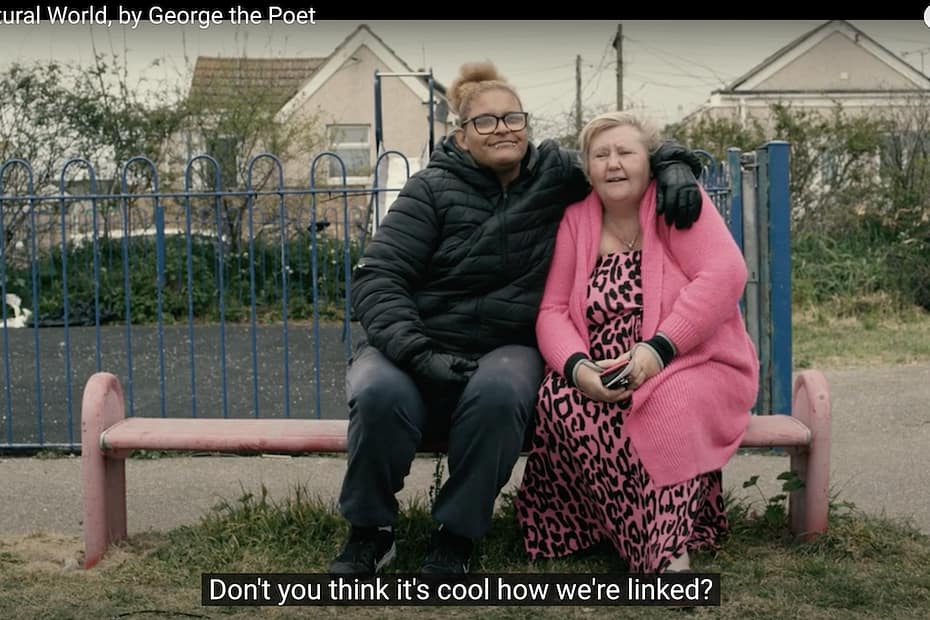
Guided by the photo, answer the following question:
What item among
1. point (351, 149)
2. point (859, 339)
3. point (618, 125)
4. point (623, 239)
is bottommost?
point (859, 339)

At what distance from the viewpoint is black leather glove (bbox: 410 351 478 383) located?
144 inches

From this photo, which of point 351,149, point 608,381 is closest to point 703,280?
point 608,381

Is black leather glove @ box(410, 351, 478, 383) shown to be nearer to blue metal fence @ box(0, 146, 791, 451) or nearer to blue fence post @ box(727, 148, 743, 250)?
blue fence post @ box(727, 148, 743, 250)

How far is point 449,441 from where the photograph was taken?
3680mm

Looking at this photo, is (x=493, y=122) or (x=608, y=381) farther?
(x=493, y=122)

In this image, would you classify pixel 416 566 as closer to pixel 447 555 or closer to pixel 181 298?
pixel 447 555

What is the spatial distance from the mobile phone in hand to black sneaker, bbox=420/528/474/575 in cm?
64

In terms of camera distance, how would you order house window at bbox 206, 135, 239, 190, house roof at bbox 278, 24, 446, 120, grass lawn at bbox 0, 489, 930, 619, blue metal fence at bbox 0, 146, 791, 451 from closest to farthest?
1. grass lawn at bbox 0, 489, 930, 619
2. blue metal fence at bbox 0, 146, 791, 451
3. house window at bbox 206, 135, 239, 190
4. house roof at bbox 278, 24, 446, 120

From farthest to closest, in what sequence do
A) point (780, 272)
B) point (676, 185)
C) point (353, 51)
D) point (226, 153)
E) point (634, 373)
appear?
point (353, 51) → point (226, 153) → point (780, 272) → point (676, 185) → point (634, 373)

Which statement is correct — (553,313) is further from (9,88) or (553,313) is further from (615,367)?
(9,88)

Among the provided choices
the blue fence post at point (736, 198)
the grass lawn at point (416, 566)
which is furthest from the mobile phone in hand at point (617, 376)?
the blue fence post at point (736, 198)

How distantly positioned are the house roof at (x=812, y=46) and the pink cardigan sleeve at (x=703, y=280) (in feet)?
73.5

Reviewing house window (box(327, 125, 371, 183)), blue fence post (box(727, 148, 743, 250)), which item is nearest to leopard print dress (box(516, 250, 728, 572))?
blue fence post (box(727, 148, 743, 250))

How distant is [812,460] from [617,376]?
0.80m
